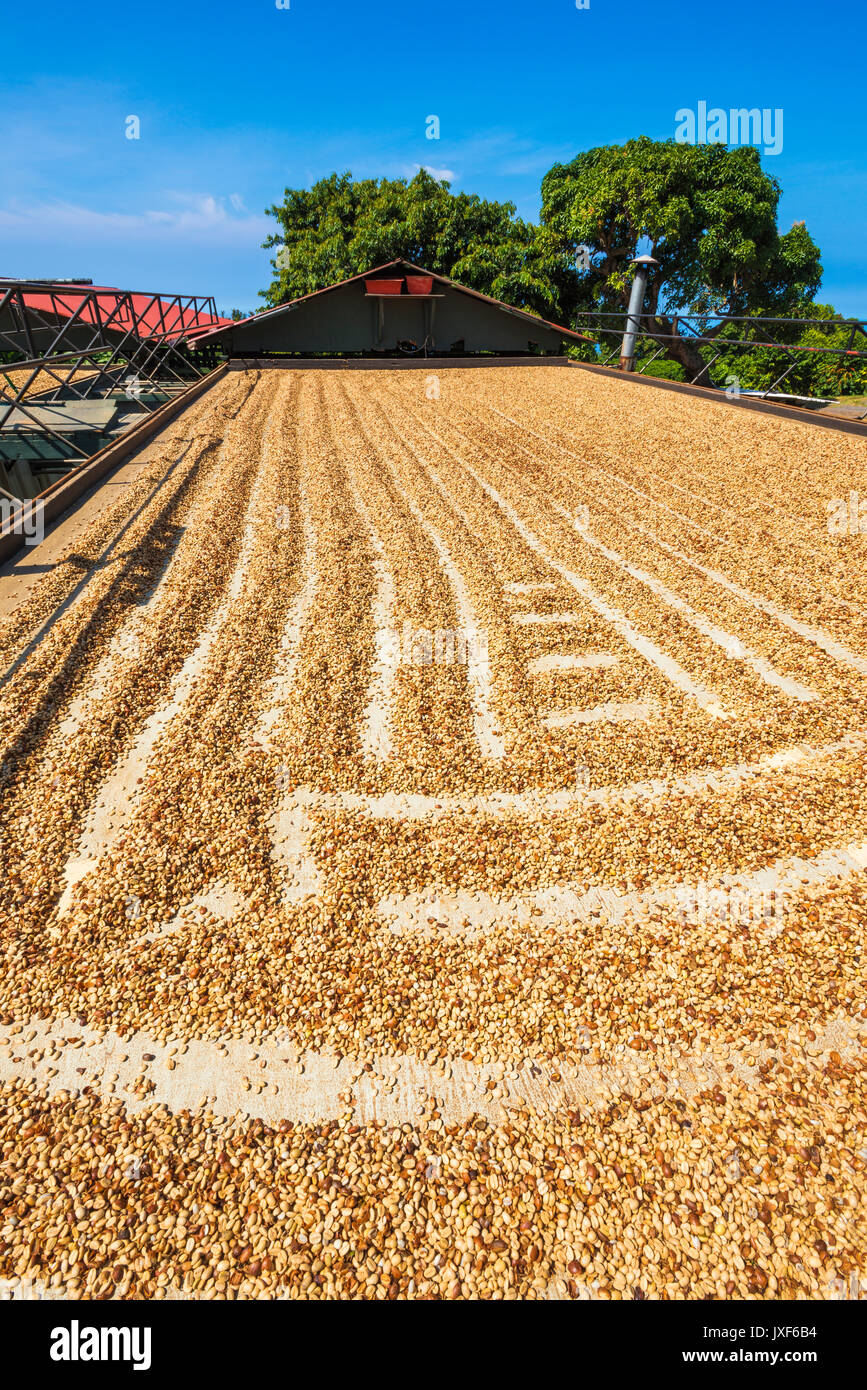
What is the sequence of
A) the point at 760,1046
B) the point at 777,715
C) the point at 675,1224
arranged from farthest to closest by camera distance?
the point at 777,715 < the point at 760,1046 < the point at 675,1224

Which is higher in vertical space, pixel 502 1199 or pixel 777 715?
pixel 777 715

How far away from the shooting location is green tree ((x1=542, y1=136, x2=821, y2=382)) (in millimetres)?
24128

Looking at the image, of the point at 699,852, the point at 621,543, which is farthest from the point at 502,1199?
the point at 621,543

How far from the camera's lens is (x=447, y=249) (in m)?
25.9

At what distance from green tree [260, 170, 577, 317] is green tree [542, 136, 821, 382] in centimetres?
134

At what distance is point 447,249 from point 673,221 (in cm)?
876

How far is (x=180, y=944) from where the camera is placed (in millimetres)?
3465

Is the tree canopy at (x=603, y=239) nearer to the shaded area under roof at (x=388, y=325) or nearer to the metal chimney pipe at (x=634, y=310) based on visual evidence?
the shaded area under roof at (x=388, y=325)

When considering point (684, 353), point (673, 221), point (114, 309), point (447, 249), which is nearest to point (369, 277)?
point (447, 249)

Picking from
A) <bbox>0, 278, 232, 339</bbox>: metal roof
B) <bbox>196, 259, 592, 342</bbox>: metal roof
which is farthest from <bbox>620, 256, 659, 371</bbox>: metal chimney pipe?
<bbox>0, 278, 232, 339</bbox>: metal roof

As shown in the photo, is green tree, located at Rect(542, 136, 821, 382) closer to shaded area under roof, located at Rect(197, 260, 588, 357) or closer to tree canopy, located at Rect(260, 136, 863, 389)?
tree canopy, located at Rect(260, 136, 863, 389)
